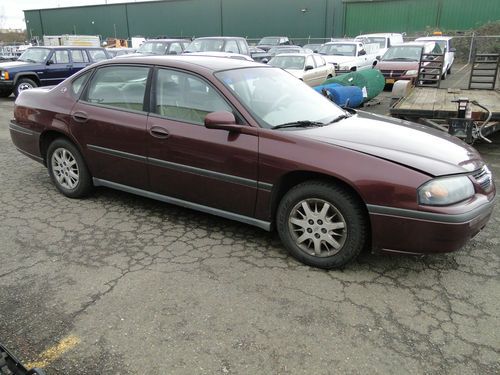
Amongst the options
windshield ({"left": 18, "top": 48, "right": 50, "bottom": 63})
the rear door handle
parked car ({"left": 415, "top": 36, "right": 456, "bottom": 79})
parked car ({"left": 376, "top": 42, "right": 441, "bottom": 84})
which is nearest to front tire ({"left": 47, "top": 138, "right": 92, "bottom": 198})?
the rear door handle

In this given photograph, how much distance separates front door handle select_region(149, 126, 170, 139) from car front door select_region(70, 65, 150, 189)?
11cm

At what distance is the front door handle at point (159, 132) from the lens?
3.85 meters

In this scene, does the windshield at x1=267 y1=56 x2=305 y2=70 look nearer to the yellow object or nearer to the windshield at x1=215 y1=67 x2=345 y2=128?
the windshield at x1=215 y1=67 x2=345 y2=128

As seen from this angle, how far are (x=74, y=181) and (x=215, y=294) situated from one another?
254 cm

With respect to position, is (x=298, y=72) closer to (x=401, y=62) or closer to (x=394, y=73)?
(x=394, y=73)

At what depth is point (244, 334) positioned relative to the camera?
2670mm

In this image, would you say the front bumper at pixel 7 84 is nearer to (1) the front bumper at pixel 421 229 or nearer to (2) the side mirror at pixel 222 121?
(2) the side mirror at pixel 222 121

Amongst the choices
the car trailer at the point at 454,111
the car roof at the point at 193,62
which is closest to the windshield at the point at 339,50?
the car trailer at the point at 454,111

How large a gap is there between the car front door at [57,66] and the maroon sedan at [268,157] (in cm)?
885

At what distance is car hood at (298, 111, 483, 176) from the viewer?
310 centimetres

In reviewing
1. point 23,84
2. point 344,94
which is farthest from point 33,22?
point 344,94

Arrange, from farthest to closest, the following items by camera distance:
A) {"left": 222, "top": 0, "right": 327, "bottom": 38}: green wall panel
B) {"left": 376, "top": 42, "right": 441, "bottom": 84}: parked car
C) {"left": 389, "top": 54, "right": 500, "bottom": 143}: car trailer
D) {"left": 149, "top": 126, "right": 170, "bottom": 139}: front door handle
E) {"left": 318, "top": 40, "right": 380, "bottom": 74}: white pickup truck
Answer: {"left": 222, "top": 0, "right": 327, "bottom": 38}: green wall panel < {"left": 318, "top": 40, "right": 380, "bottom": 74}: white pickup truck < {"left": 376, "top": 42, "right": 441, "bottom": 84}: parked car < {"left": 389, "top": 54, "right": 500, "bottom": 143}: car trailer < {"left": 149, "top": 126, "right": 170, "bottom": 139}: front door handle

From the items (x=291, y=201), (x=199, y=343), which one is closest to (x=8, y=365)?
(x=199, y=343)

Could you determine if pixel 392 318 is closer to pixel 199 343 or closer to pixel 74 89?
pixel 199 343
